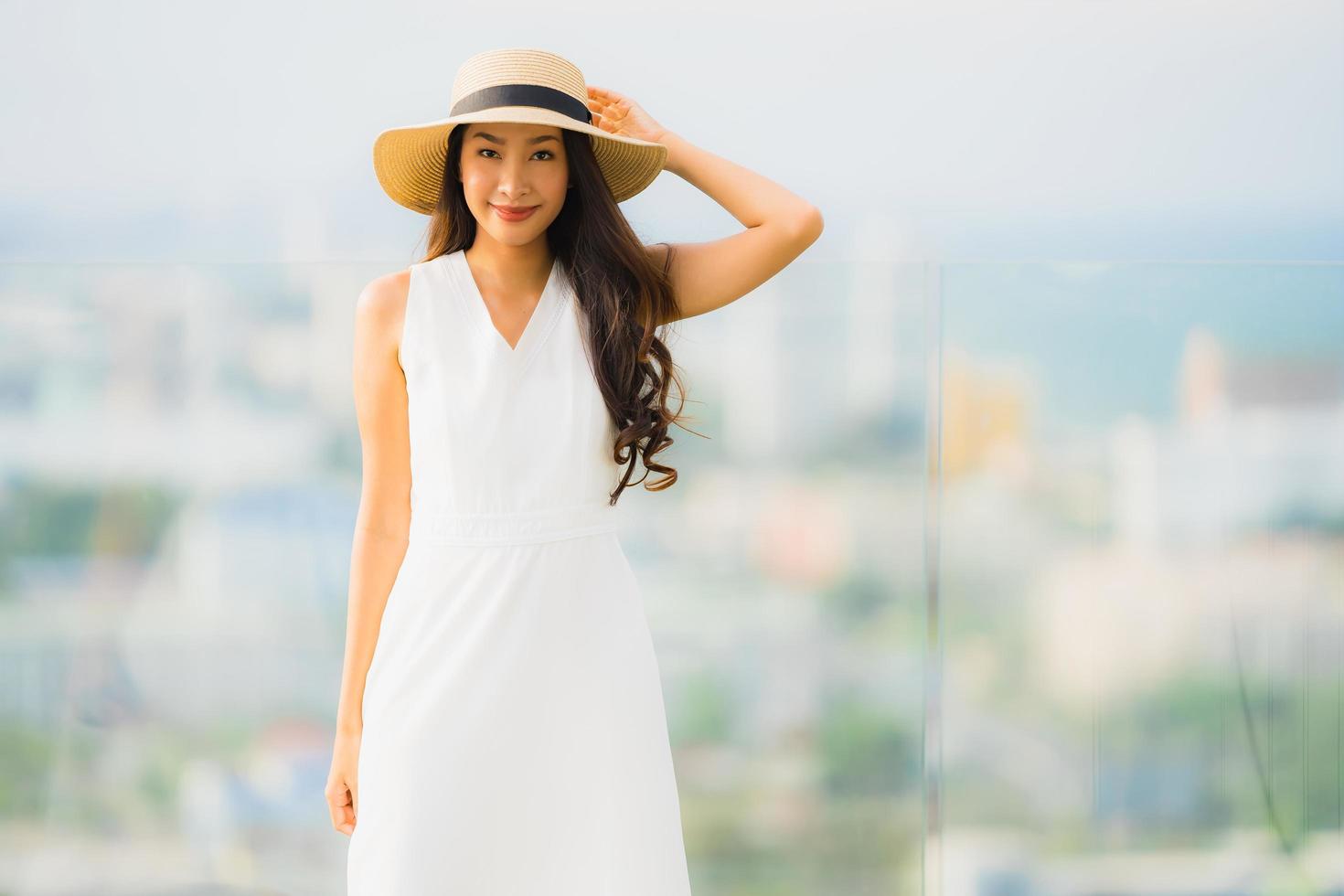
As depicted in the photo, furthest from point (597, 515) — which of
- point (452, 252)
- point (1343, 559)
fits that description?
point (1343, 559)

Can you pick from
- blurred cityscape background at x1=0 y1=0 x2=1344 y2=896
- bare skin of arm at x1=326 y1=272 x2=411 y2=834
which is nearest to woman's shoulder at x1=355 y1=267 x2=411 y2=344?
bare skin of arm at x1=326 y1=272 x2=411 y2=834

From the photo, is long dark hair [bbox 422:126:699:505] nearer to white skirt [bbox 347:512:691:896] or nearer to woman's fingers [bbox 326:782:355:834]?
white skirt [bbox 347:512:691:896]

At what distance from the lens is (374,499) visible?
1648 mm

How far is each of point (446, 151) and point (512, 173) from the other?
0.60 feet

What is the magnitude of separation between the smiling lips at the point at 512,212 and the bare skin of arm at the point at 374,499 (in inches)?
6.7

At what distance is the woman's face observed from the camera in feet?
5.08

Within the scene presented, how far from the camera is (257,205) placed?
2412 millimetres

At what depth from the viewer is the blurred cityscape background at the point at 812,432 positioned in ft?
7.83

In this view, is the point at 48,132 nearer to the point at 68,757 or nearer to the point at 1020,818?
the point at 68,757

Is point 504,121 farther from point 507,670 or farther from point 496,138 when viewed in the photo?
point 507,670

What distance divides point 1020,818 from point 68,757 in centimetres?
205

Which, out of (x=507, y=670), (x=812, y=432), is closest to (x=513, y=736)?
(x=507, y=670)

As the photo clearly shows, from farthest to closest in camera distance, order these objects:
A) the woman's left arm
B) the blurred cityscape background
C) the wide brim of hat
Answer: the blurred cityscape background < the woman's left arm < the wide brim of hat

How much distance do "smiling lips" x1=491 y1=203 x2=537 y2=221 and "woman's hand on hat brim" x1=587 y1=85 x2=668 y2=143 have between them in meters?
0.24
